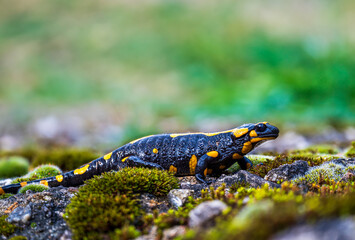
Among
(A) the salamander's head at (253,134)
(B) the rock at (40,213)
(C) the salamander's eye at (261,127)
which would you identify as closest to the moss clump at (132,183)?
(B) the rock at (40,213)

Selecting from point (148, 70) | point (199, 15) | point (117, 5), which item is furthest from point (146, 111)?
point (117, 5)

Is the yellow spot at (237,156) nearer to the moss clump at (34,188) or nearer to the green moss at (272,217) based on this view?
the green moss at (272,217)

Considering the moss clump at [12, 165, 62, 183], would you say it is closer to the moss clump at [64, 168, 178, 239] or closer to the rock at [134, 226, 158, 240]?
the moss clump at [64, 168, 178, 239]

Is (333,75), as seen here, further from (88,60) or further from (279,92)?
(88,60)

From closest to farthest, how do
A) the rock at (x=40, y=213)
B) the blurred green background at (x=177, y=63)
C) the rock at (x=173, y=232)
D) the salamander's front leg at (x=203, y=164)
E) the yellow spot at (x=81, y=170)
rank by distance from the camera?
the rock at (x=173, y=232)
the rock at (x=40, y=213)
the salamander's front leg at (x=203, y=164)
the yellow spot at (x=81, y=170)
the blurred green background at (x=177, y=63)

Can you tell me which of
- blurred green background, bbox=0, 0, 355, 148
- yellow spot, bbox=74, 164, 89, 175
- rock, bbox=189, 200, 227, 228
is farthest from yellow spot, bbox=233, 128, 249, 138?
blurred green background, bbox=0, 0, 355, 148
